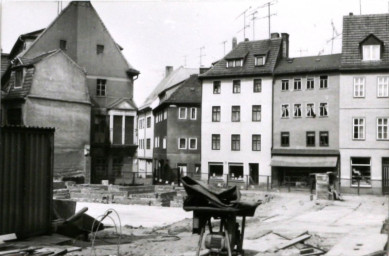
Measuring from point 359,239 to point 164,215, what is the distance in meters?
14.0

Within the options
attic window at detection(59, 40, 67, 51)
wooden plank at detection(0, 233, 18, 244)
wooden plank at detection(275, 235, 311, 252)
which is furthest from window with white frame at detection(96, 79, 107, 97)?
wooden plank at detection(275, 235, 311, 252)

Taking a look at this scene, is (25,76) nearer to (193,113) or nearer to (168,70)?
(193,113)

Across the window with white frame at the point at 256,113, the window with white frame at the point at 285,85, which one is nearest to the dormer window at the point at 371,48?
the window with white frame at the point at 285,85

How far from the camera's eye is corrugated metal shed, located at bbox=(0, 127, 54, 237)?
1251 cm

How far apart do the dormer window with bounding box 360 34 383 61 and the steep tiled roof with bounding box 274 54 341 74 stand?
8.86 ft

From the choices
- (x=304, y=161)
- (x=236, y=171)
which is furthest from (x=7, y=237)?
(x=236, y=171)

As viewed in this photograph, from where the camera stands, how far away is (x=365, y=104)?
36094 millimetres

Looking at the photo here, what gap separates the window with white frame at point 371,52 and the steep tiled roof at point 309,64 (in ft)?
8.97

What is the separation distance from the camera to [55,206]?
582 inches

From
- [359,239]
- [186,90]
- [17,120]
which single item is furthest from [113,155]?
[359,239]

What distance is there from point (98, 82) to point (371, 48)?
22989mm

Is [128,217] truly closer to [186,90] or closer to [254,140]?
[254,140]

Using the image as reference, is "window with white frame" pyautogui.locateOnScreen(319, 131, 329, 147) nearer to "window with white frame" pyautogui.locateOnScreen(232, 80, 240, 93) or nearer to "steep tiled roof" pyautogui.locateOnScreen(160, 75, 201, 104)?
"window with white frame" pyautogui.locateOnScreen(232, 80, 240, 93)

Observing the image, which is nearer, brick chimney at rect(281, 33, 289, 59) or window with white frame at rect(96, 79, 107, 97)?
window with white frame at rect(96, 79, 107, 97)
